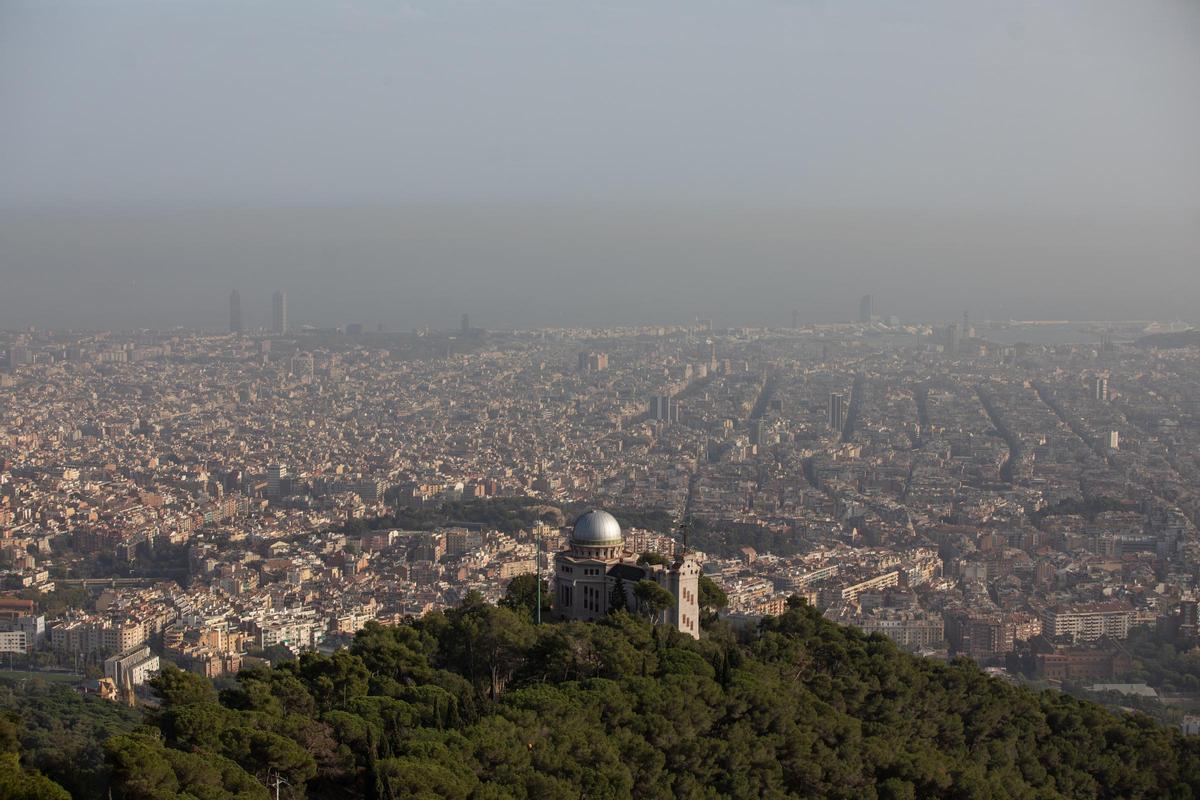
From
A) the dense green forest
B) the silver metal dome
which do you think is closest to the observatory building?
the silver metal dome

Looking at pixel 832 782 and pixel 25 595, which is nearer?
pixel 832 782

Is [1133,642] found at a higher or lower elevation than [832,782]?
lower

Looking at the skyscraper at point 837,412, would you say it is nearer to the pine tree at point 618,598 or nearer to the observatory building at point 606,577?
the observatory building at point 606,577

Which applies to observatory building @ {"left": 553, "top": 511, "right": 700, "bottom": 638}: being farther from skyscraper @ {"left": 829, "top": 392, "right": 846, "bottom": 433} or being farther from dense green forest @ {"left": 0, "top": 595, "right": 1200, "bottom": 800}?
skyscraper @ {"left": 829, "top": 392, "right": 846, "bottom": 433}

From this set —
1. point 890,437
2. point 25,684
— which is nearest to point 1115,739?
point 25,684

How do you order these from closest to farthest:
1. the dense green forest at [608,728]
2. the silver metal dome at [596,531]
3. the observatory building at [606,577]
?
the dense green forest at [608,728] < the observatory building at [606,577] < the silver metal dome at [596,531]

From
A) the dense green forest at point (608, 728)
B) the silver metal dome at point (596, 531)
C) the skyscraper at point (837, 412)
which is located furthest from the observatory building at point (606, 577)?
the skyscraper at point (837, 412)

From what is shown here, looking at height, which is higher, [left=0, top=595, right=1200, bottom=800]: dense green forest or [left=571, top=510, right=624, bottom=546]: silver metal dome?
[left=571, top=510, right=624, bottom=546]: silver metal dome

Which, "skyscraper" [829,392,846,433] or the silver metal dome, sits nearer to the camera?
the silver metal dome

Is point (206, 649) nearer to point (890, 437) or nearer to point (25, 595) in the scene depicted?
point (25, 595)
